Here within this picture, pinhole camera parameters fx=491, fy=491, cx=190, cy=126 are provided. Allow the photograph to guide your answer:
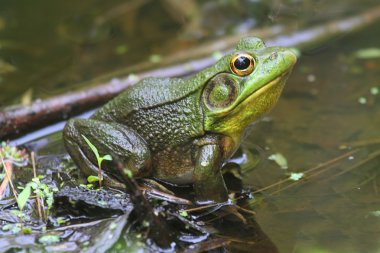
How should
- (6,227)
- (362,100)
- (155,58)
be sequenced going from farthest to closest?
(155,58) → (362,100) → (6,227)

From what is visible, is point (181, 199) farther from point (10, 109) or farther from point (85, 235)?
point (10, 109)

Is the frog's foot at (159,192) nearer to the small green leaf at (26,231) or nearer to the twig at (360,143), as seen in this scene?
the small green leaf at (26,231)

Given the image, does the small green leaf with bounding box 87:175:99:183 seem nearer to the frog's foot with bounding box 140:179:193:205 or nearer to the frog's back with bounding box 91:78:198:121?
the frog's foot with bounding box 140:179:193:205

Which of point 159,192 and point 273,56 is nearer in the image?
point 273,56

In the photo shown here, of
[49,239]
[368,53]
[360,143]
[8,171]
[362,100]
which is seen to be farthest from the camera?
[368,53]

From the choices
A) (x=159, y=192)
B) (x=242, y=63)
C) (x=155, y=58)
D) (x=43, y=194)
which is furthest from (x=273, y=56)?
(x=155, y=58)

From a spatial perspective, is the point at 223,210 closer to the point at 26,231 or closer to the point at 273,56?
the point at 273,56

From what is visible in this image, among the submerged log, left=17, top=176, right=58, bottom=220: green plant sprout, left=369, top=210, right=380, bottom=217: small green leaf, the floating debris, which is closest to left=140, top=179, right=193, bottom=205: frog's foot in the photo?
left=17, top=176, right=58, bottom=220: green plant sprout
